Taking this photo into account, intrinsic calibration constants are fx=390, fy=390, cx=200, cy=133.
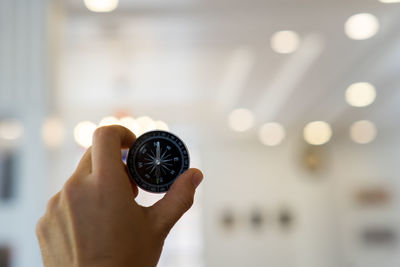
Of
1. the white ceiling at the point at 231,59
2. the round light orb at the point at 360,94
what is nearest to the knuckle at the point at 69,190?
the white ceiling at the point at 231,59

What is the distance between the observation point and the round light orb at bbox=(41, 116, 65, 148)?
241 centimetres

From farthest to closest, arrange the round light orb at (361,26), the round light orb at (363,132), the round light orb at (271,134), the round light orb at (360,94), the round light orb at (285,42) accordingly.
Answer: the round light orb at (271,134) < the round light orb at (363,132) < the round light orb at (360,94) < the round light orb at (285,42) < the round light orb at (361,26)

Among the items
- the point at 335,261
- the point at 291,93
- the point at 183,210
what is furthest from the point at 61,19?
the point at 335,261

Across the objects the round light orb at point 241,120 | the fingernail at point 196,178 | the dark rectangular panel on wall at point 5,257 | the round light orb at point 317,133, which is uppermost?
the round light orb at point 241,120

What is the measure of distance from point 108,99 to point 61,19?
2857 mm

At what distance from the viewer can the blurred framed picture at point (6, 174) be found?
231 cm

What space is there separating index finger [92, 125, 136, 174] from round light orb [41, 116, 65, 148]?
6.67 ft

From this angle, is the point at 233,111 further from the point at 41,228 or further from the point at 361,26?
the point at 41,228

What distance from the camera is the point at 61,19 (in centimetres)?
275

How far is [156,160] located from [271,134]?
6490 millimetres

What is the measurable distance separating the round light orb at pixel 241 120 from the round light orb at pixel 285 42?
2.18 metres

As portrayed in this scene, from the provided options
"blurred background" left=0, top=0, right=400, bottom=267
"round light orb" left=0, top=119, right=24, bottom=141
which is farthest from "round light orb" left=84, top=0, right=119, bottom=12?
"round light orb" left=0, top=119, right=24, bottom=141

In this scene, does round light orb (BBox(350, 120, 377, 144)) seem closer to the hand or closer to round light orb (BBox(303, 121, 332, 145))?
round light orb (BBox(303, 121, 332, 145))

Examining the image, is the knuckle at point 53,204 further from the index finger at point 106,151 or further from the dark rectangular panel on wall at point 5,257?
the dark rectangular panel on wall at point 5,257
